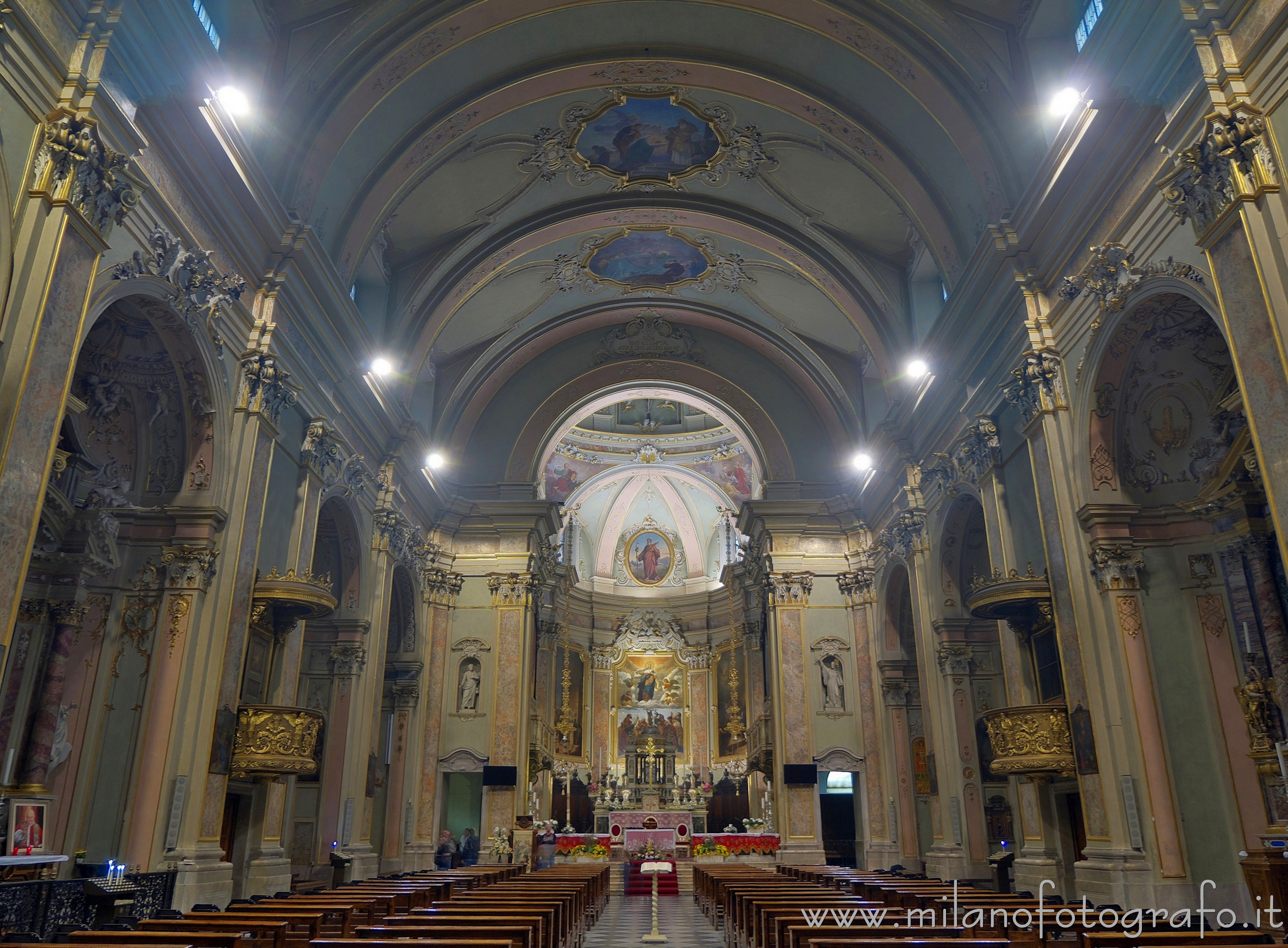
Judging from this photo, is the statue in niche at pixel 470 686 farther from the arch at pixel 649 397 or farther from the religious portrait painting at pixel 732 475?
the religious portrait painting at pixel 732 475

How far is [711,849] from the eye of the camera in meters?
23.3

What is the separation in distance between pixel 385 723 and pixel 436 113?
1349 cm

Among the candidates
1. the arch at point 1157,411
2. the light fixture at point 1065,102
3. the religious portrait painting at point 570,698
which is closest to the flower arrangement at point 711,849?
the religious portrait painting at point 570,698

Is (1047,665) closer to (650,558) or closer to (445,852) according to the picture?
(445,852)

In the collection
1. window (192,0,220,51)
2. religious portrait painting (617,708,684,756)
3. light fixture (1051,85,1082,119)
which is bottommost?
religious portrait painting (617,708,684,756)

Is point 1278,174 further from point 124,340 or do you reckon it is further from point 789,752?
point 789,752

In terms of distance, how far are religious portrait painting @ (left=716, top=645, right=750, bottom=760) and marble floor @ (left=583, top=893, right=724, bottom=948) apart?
41.8 ft

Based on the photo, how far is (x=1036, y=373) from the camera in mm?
12438

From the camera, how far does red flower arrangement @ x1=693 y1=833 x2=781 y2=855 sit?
22219mm

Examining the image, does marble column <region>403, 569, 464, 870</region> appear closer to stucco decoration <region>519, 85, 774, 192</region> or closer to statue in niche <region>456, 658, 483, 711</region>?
statue in niche <region>456, 658, 483, 711</region>

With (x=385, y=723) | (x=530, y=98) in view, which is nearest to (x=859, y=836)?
(x=385, y=723)

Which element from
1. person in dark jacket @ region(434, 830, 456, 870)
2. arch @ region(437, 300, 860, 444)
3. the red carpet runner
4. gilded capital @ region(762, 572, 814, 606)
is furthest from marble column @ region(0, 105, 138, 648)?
gilded capital @ region(762, 572, 814, 606)

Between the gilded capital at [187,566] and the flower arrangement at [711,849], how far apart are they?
15667 millimetres

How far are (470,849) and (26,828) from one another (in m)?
13.6
